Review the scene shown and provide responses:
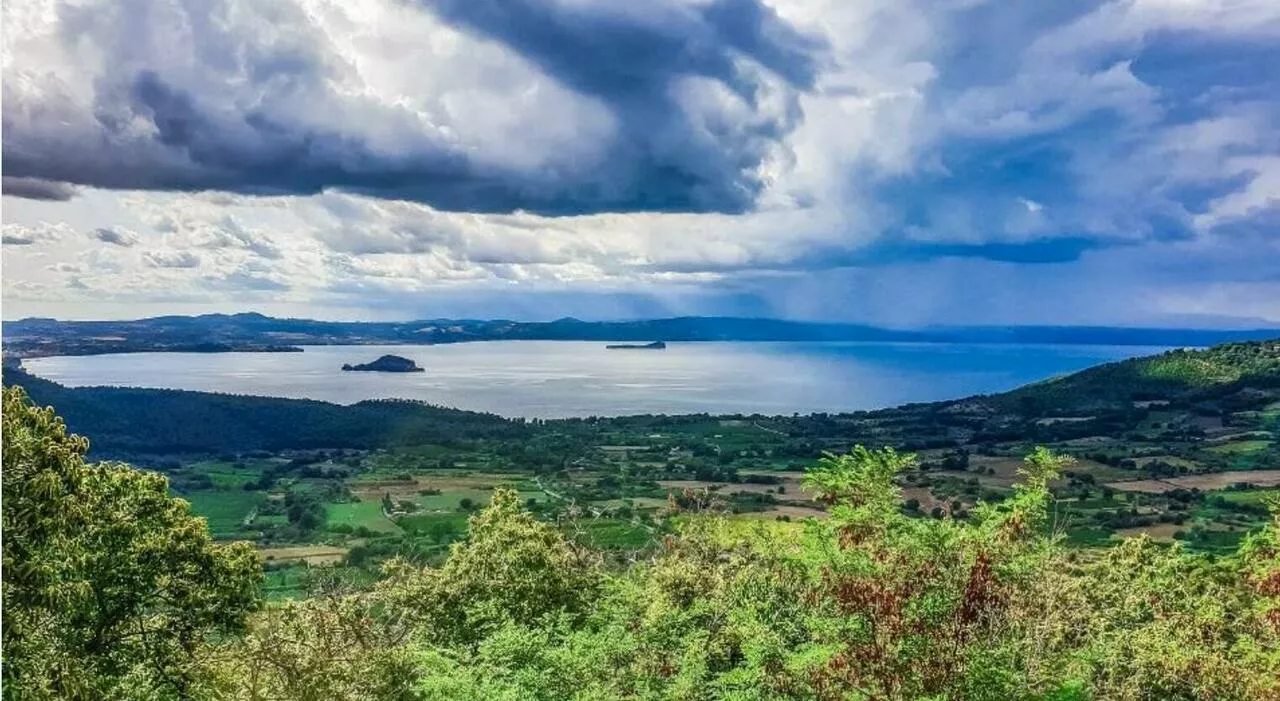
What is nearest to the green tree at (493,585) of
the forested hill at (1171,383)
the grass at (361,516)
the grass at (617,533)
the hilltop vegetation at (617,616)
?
the hilltop vegetation at (617,616)

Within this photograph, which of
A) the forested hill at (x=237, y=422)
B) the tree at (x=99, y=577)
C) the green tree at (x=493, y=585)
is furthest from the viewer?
the forested hill at (x=237, y=422)

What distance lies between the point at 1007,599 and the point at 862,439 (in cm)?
9124

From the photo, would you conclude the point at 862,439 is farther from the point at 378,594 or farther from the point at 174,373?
the point at 174,373

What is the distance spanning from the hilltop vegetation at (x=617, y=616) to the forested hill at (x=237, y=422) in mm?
66305

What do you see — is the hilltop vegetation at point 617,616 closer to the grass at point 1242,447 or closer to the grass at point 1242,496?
the grass at point 1242,496

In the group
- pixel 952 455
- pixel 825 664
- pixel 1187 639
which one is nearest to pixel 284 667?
pixel 825 664

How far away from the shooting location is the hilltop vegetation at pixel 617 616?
8.17 meters

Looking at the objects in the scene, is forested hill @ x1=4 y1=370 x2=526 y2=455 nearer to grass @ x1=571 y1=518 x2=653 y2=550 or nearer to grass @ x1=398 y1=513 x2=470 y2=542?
grass @ x1=398 y1=513 x2=470 y2=542

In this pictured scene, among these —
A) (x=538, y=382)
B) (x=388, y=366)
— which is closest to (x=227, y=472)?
(x=538, y=382)

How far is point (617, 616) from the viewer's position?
15766mm

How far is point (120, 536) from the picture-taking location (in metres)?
11.9

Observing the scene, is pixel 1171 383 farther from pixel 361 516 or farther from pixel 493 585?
pixel 493 585

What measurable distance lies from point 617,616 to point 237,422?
84492mm

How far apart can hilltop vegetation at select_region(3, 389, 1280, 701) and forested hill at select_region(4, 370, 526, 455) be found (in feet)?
218
